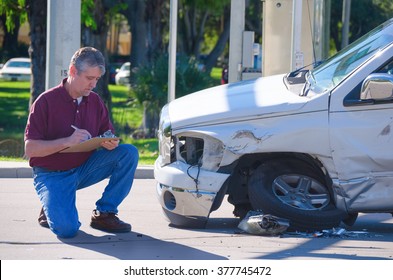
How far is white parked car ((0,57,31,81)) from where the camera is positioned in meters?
50.6

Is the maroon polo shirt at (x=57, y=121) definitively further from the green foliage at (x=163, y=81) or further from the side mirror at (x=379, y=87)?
the green foliage at (x=163, y=81)

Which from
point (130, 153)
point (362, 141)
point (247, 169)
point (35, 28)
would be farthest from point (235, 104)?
point (35, 28)

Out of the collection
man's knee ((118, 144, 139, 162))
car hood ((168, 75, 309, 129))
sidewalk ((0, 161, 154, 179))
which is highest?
car hood ((168, 75, 309, 129))

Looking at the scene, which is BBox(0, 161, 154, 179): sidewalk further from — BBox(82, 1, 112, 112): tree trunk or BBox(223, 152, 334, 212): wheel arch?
BBox(82, 1, 112, 112): tree trunk

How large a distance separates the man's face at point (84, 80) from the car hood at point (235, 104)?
31.3 inches

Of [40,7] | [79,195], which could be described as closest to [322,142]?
[79,195]

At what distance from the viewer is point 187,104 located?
786 centimetres

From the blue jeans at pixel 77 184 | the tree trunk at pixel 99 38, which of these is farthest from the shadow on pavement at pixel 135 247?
the tree trunk at pixel 99 38

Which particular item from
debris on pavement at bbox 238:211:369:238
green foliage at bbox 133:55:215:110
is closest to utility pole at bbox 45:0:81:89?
debris on pavement at bbox 238:211:369:238

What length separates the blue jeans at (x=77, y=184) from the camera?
281 inches

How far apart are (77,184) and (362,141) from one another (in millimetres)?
2401

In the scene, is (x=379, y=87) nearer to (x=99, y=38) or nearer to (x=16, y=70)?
(x=99, y=38)

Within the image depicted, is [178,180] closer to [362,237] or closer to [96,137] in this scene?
[96,137]

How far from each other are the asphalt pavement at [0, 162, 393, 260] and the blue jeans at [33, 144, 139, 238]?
0.19 meters
